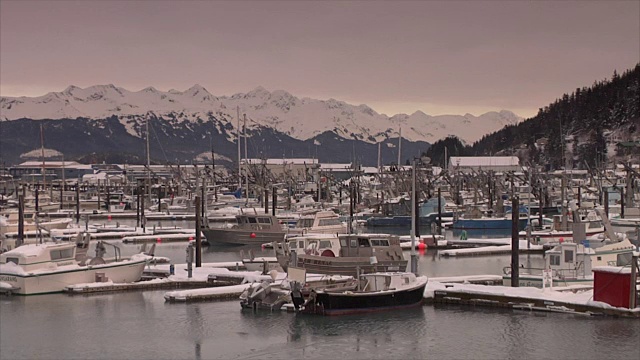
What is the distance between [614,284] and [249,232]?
37.4 m

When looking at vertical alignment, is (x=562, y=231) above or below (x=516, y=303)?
above

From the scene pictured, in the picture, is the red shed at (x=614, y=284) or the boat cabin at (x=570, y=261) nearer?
the red shed at (x=614, y=284)

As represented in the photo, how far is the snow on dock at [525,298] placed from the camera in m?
38.1

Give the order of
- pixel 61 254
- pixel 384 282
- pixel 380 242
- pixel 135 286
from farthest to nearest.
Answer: pixel 380 242
pixel 135 286
pixel 61 254
pixel 384 282

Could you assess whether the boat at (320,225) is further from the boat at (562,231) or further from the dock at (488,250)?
the boat at (562,231)

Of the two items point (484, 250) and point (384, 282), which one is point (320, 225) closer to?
point (484, 250)

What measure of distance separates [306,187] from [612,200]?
157ft

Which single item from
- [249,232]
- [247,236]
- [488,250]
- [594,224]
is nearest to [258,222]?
[249,232]

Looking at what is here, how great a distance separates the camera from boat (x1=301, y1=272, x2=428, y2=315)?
1543 inches

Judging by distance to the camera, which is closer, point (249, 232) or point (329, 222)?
point (329, 222)

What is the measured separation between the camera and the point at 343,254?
158ft

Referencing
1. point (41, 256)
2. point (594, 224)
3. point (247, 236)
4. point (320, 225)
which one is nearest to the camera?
point (41, 256)

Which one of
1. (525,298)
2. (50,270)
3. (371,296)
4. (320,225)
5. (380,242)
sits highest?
(320,225)

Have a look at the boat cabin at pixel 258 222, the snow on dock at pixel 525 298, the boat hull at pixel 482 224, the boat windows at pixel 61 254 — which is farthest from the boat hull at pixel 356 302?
the boat hull at pixel 482 224
